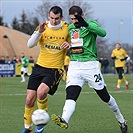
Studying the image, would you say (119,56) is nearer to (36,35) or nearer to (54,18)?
(54,18)

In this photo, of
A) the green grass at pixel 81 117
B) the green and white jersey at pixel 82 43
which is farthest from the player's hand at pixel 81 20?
the green grass at pixel 81 117

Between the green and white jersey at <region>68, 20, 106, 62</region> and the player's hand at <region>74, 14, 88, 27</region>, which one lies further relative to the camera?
the green and white jersey at <region>68, 20, 106, 62</region>

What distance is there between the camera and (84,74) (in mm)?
7754

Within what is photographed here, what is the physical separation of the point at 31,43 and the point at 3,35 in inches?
2157

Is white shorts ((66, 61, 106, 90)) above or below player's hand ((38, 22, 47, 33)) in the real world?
below

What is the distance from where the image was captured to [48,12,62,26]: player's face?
7.70 m

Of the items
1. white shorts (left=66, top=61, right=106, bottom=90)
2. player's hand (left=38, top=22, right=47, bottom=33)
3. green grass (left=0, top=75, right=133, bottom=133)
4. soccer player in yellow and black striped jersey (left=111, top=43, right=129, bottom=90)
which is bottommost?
green grass (left=0, top=75, right=133, bottom=133)

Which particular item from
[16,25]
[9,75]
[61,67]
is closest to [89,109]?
[61,67]

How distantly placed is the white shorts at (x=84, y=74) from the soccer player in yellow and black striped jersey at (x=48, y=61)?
0.32 m

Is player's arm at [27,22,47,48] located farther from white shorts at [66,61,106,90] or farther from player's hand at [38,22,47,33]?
white shorts at [66,61,106,90]

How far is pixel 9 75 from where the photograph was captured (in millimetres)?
39000

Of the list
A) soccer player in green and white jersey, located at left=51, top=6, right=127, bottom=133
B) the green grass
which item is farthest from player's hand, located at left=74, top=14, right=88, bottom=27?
the green grass

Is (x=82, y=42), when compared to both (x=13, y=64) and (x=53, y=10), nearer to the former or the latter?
(x=53, y=10)

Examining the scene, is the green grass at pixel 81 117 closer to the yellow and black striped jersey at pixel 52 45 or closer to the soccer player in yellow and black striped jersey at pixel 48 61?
the soccer player in yellow and black striped jersey at pixel 48 61
